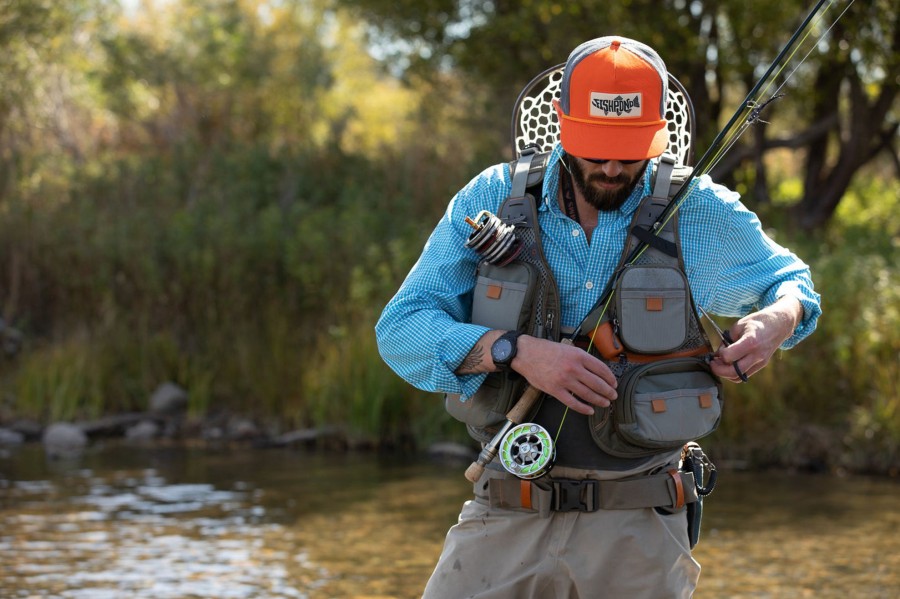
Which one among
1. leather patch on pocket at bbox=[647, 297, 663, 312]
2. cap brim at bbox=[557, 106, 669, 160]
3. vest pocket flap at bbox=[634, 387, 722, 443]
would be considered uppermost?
cap brim at bbox=[557, 106, 669, 160]

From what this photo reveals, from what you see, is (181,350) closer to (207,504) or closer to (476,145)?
(207,504)

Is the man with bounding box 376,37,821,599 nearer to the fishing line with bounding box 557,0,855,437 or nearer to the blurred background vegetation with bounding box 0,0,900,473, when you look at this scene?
the fishing line with bounding box 557,0,855,437

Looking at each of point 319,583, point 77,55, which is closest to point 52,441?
point 319,583

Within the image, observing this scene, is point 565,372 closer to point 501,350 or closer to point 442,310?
point 501,350

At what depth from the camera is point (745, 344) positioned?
9.47 ft

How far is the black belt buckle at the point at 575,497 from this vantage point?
298cm

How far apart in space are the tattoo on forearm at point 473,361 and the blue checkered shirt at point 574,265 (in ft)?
0.10

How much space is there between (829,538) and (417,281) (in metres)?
5.22

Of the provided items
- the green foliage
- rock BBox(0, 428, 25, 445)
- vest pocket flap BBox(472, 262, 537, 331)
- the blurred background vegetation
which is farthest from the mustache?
rock BBox(0, 428, 25, 445)

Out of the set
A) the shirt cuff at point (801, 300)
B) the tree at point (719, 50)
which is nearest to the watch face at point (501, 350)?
the shirt cuff at point (801, 300)

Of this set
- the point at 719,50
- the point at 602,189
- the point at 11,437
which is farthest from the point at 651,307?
the point at 719,50

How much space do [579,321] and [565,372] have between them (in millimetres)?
270

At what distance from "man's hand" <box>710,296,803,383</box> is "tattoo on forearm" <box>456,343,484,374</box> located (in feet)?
1.71

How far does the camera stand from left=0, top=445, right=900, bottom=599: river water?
6.63 m
